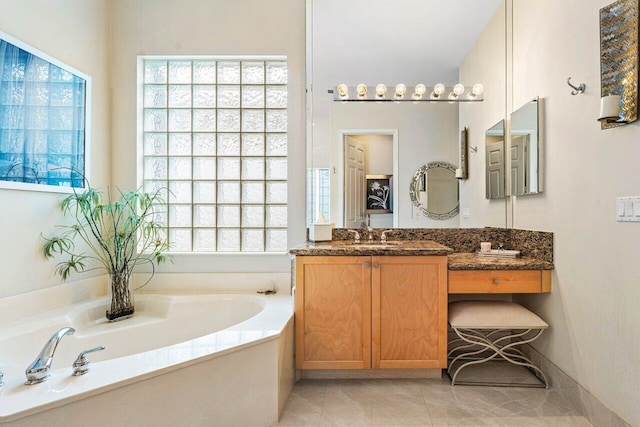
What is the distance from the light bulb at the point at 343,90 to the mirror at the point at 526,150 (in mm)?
1193

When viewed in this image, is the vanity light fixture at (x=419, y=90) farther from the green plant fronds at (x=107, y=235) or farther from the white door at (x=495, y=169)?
the green plant fronds at (x=107, y=235)

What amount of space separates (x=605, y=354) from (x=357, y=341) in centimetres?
122

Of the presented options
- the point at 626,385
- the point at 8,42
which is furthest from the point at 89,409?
the point at 626,385

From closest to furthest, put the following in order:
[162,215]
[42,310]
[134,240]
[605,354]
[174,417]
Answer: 1. [174,417]
2. [605,354]
3. [42,310]
4. [134,240]
5. [162,215]

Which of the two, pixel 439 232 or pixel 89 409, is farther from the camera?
pixel 439 232

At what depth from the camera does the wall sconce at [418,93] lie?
254 centimetres

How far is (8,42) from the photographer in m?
1.78

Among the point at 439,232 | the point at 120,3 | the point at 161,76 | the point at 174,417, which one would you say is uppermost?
the point at 120,3

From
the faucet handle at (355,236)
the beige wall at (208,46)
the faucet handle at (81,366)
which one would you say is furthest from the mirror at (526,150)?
the faucet handle at (81,366)

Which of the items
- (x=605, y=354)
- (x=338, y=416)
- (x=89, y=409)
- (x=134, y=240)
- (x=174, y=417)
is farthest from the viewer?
(x=134, y=240)

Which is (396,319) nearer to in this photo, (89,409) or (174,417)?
(174,417)

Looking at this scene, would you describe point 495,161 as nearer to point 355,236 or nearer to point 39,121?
point 355,236

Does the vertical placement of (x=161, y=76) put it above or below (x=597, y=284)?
above

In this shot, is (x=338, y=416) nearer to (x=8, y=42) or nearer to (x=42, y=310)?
(x=42, y=310)
